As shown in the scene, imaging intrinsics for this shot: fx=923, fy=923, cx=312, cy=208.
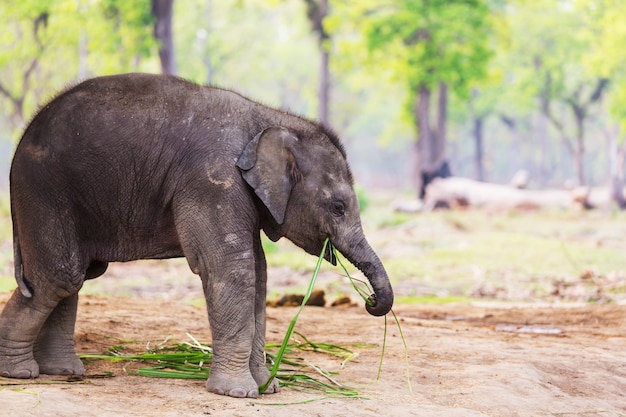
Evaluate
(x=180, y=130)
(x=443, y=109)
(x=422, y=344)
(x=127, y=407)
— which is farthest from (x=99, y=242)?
(x=443, y=109)

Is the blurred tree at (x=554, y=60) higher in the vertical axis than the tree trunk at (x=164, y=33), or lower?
higher

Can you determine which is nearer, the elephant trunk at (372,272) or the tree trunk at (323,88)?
the elephant trunk at (372,272)

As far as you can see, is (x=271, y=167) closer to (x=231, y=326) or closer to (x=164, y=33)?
(x=231, y=326)

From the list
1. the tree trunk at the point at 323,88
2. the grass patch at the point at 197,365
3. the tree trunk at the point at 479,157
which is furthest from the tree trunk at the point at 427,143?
the grass patch at the point at 197,365

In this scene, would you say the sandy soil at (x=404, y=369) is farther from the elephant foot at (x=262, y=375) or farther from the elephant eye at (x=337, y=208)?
the elephant eye at (x=337, y=208)

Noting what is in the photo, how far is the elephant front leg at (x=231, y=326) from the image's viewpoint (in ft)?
18.7

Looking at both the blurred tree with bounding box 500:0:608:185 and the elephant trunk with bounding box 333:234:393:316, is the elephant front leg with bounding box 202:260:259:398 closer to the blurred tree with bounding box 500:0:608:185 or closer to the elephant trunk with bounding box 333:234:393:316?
the elephant trunk with bounding box 333:234:393:316

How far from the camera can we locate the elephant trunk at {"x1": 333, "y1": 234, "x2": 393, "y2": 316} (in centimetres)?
595

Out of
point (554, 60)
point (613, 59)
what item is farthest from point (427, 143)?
point (554, 60)

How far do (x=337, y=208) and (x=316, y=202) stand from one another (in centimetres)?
15

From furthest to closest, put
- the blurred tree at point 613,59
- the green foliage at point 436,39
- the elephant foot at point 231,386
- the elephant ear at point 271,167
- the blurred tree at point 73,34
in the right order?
the green foliage at point 436,39 < the blurred tree at point 613,59 < the blurred tree at point 73,34 < the elephant ear at point 271,167 < the elephant foot at point 231,386

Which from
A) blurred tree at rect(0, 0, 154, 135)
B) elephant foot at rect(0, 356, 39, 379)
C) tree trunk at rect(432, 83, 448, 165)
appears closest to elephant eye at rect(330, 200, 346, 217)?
elephant foot at rect(0, 356, 39, 379)

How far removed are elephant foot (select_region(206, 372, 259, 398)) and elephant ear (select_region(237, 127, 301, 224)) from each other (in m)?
1.03

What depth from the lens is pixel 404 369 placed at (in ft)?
23.0
